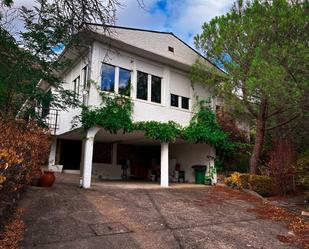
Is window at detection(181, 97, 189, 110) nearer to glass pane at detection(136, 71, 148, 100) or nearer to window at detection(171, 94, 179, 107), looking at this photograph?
window at detection(171, 94, 179, 107)

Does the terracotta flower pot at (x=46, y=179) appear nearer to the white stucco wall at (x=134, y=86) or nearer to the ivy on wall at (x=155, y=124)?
the ivy on wall at (x=155, y=124)

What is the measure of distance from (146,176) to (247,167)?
6.69m

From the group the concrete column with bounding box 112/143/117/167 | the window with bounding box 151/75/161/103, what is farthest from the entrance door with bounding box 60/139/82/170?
the window with bounding box 151/75/161/103

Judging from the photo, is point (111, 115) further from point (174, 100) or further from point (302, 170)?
point (302, 170)

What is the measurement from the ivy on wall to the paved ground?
282 cm

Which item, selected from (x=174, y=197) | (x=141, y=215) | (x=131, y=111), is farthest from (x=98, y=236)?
(x=131, y=111)

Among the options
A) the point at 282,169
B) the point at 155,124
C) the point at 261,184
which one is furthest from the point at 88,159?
the point at 282,169

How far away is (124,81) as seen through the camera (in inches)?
538

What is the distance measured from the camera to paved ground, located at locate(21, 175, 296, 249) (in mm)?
6207

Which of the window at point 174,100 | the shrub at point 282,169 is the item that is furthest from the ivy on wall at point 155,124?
the shrub at point 282,169

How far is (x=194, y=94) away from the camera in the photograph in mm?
16641

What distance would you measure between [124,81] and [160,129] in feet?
8.80

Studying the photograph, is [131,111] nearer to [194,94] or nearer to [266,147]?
[194,94]

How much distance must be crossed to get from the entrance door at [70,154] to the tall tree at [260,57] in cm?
885
